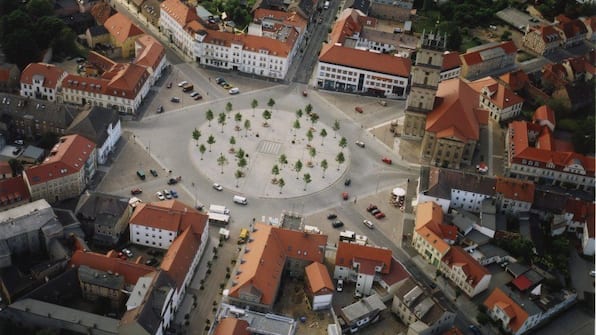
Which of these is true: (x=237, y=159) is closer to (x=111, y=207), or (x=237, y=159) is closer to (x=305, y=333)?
A: (x=111, y=207)

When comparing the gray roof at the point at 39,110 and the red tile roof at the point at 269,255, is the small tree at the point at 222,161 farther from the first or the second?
the gray roof at the point at 39,110

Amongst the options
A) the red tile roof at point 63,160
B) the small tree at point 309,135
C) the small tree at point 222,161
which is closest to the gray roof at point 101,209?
the red tile roof at point 63,160

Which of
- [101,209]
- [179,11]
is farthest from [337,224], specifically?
[179,11]

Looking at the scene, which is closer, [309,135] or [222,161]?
[222,161]

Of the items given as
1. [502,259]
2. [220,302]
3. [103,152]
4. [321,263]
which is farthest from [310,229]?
[103,152]

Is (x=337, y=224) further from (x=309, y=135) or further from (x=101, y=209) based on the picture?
(x=101, y=209)

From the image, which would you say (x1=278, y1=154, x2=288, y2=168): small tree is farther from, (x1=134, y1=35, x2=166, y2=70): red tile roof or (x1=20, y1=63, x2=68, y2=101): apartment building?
(x1=20, y1=63, x2=68, y2=101): apartment building

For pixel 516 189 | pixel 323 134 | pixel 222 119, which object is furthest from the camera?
pixel 222 119
